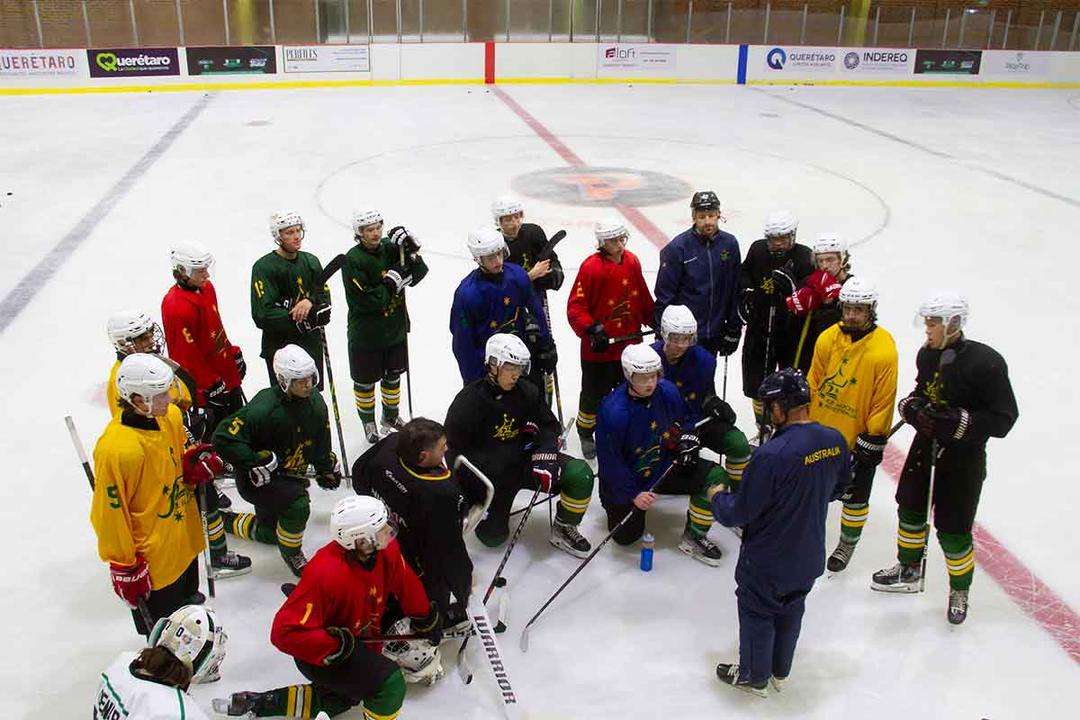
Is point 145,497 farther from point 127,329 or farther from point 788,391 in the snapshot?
point 788,391

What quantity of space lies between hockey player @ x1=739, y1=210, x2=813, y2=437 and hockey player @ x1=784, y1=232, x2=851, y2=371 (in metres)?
0.19

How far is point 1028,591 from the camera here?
4.06 m

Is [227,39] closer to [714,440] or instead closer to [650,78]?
[650,78]

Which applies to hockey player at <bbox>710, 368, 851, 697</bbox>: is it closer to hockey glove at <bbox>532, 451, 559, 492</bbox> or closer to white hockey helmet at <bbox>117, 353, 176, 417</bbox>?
hockey glove at <bbox>532, 451, 559, 492</bbox>

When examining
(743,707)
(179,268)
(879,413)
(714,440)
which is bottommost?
(743,707)

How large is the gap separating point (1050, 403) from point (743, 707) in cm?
365

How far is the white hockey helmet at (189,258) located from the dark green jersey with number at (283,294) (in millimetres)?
428

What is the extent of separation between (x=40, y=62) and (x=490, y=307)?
50.7 ft

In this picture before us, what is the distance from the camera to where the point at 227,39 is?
733 inches

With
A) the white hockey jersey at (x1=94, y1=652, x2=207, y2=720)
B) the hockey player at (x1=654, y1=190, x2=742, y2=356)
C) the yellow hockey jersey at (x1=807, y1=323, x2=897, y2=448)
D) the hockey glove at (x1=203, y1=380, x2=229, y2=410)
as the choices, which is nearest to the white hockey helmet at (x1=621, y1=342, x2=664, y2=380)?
the yellow hockey jersey at (x1=807, y1=323, x2=897, y2=448)

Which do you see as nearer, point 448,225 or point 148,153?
point 448,225

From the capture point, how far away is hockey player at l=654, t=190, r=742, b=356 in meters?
5.01

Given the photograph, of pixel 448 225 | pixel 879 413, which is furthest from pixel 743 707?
pixel 448 225

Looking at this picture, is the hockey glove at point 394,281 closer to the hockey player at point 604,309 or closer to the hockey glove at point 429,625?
the hockey player at point 604,309
